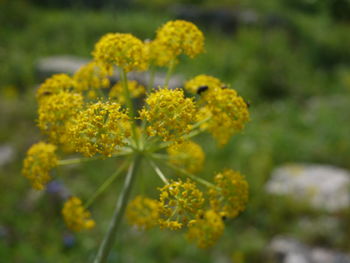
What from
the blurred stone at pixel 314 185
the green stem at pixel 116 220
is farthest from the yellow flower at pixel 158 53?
the blurred stone at pixel 314 185

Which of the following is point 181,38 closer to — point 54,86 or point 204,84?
point 204,84

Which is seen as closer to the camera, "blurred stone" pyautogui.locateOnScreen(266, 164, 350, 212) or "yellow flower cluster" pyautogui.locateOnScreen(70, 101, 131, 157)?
"yellow flower cluster" pyautogui.locateOnScreen(70, 101, 131, 157)

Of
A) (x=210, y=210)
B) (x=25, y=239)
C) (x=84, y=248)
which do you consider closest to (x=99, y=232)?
(x=84, y=248)

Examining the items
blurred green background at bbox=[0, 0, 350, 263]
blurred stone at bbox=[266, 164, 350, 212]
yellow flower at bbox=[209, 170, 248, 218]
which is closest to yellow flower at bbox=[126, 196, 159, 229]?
blurred green background at bbox=[0, 0, 350, 263]

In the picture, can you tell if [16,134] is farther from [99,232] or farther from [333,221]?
[333,221]

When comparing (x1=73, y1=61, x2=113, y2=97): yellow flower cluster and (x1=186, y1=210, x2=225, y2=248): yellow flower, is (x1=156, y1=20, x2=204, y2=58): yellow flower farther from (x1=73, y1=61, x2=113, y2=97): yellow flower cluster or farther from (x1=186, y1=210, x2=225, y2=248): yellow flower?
(x1=186, y1=210, x2=225, y2=248): yellow flower

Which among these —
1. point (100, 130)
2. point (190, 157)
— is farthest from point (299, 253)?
point (100, 130)
